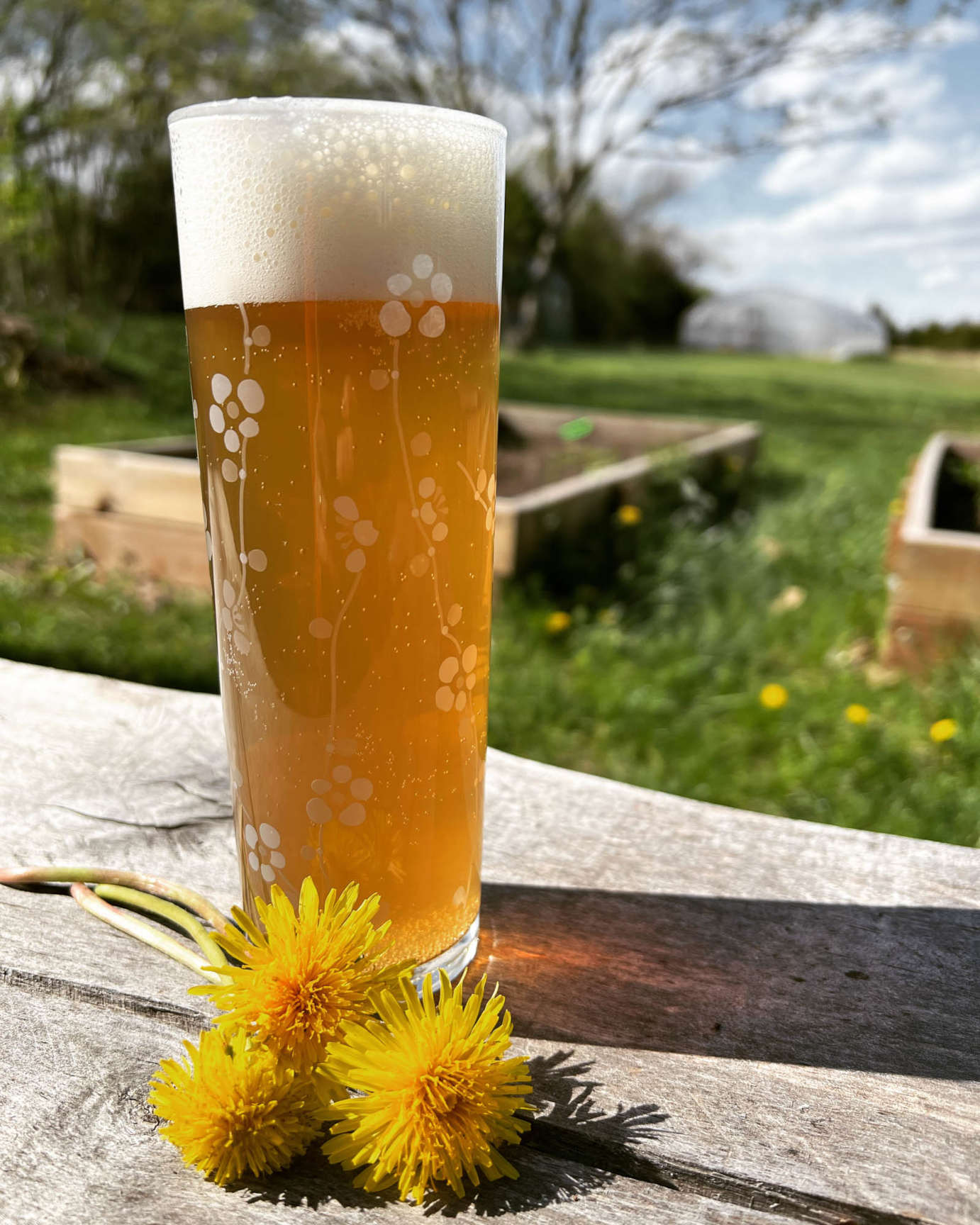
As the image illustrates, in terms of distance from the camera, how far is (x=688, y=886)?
3.63 feet

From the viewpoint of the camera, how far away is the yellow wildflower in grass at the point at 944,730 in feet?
10.2

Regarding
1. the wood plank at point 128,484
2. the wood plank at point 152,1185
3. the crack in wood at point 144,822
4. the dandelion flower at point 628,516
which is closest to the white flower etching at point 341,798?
the wood plank at point 152,1185

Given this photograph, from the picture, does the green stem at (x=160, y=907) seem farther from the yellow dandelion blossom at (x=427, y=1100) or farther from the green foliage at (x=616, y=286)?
the green foliage at (x=616, y=286)

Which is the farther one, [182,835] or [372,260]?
[182,835]

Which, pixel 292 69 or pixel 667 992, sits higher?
pixel 292 69

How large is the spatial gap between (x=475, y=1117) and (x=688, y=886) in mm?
471

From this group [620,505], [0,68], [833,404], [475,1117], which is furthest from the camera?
[833,404]

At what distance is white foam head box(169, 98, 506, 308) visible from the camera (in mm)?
804

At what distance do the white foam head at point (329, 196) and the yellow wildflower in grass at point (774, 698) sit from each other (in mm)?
2795

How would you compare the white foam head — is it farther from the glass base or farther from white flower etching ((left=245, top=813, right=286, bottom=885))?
the glass base

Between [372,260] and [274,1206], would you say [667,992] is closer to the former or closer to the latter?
[274,1206]

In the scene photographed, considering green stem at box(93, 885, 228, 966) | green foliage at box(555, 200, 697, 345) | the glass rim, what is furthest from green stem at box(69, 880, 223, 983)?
green foliage at box(555, 200, 697, 345)

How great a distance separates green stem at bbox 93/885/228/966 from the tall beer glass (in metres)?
0.08

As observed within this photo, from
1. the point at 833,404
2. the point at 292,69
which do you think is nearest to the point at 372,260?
the point at 833,404
